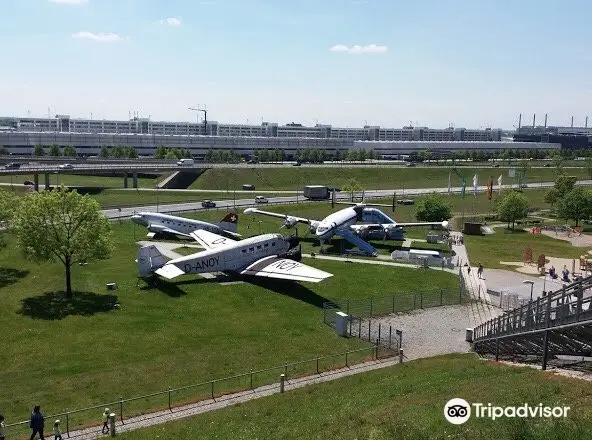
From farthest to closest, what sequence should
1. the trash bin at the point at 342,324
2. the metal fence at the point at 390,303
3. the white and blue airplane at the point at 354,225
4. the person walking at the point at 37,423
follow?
the white and blue airplane at the point at 354,225, the metal fence at the point at 390,303, the trash bin at the point at 342,324, the person walking at the point at 37,423

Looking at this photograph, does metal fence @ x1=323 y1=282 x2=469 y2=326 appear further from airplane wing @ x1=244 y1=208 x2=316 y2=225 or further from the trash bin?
airplane wing @ x1=244 y1=208 x2=316 y2=225

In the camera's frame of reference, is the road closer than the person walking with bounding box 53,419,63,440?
No

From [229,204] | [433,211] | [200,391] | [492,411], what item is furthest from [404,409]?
[229,204]

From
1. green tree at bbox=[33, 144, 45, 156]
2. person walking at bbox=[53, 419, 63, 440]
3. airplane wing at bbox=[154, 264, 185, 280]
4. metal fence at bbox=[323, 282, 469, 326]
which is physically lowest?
metal fence at bbox=[323, 282, 469, 326]

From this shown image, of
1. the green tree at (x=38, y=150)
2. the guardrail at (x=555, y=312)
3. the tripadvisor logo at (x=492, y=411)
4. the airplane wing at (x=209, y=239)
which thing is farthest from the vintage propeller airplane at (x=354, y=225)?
the green tree at (x=38, y=150)

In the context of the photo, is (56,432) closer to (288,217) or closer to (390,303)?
(390,303)

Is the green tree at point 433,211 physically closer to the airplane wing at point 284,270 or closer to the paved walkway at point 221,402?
the airplane wing at point 284,270

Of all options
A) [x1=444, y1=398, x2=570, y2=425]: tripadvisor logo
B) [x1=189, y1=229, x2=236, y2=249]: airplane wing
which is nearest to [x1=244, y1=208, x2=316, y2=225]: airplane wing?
[x1=189, y1=229, x2=236, y2=249]: airplane wing

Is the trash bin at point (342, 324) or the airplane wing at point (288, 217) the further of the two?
the airplane wing at point (288, 217)
